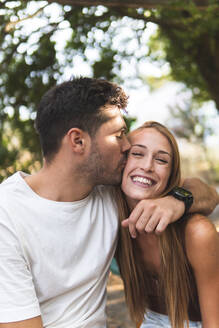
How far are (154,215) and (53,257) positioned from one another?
64 centimetres

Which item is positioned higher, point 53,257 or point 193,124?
point 193,124

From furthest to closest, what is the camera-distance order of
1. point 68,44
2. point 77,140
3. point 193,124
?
point 193,124 → point 68,44 → point 77,140

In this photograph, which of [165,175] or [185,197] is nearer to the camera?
[185,197]

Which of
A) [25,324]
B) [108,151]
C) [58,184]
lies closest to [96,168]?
[108,151]

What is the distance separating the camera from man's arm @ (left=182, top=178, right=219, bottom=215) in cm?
242

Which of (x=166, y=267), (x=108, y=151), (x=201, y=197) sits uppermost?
(x=108, y=151)

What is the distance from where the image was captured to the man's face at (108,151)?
2.37 m

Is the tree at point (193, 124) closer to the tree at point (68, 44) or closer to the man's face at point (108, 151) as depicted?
the tree at point (68, 44)

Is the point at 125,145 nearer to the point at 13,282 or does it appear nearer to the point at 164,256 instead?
the point at 164,256

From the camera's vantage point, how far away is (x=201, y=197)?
2.51 meters

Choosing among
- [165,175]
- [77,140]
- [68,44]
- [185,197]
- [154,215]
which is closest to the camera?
[154,215]

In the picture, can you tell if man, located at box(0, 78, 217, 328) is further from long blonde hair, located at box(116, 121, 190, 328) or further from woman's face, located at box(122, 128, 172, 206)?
long blonde hair, located at box(116, 121, 190, 328)

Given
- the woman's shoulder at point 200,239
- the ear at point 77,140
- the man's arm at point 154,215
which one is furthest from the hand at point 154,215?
the ear at point 77,140

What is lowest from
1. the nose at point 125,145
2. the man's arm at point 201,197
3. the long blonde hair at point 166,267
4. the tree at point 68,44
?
the long blonde hair at point 166,267
